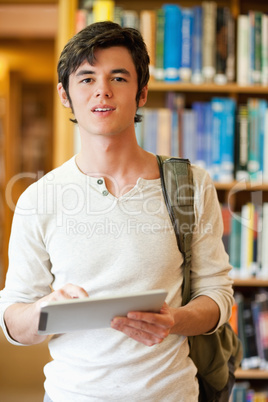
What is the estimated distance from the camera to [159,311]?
0.98m

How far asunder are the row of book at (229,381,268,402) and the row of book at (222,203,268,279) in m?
0.48

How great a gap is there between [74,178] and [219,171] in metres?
1.22

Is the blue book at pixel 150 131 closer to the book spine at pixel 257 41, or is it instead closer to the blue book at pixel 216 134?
the blue book at pixel 216 134

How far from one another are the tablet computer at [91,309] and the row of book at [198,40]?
1501 millimetres

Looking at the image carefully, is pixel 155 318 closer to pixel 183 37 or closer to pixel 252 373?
pixel 252 373

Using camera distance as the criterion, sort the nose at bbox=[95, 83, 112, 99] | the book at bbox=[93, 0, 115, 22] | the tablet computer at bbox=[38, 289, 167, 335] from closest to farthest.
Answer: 1. the tablet computer at bbox=[38, 289, 167, 335]
2. the nose at bbox=[95, 83, 112, 99]
3. the book at bbox=[93, 0, 115, 22]

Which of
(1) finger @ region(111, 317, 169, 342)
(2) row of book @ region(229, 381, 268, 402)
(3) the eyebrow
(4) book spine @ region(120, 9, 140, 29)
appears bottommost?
(2) row of book @ region(229, 381, 268, 402)

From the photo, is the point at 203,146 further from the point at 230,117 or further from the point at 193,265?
the point at 193,265

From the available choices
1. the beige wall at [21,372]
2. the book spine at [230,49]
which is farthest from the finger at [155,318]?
the beige wall at [21,372]

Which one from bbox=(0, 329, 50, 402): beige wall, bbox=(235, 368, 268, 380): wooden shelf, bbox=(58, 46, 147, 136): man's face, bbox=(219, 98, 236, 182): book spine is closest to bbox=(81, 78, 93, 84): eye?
bbox=(58, 46, 147, 136): man's face

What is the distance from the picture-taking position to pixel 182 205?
116 centimetres

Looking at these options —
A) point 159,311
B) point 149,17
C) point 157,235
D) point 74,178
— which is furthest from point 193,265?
point 149,17

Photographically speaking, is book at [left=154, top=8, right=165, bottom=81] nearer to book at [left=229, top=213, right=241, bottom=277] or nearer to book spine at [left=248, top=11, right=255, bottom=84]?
book spine at [left=248, top=11, right=255, bottom=84]

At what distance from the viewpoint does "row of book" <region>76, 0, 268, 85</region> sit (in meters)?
2.21
